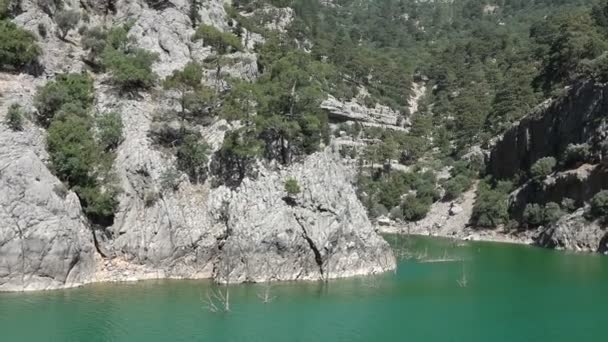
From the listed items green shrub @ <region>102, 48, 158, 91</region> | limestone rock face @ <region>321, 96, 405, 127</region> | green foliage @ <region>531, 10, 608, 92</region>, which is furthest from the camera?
limestone rock face @ <region>321, 96, 405, 127</region>

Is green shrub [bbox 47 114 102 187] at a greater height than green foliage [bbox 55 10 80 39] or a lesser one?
lesser

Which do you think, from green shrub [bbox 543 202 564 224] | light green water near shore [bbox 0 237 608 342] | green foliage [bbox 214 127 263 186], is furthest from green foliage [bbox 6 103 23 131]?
green shrub [bbox 543 202 564 224]

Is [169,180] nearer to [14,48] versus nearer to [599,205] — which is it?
[14,48]

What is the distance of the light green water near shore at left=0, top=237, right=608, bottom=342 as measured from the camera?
39812 mm

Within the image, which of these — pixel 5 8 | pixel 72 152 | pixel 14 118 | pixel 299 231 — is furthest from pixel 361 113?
pixel 14 118

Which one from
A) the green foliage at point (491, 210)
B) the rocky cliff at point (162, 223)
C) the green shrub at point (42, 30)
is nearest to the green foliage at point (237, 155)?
the rocky cliff at point (162, 223)

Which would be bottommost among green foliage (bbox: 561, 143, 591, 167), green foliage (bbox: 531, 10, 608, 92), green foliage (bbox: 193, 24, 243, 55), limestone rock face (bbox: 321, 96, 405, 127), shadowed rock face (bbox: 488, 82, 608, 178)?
green foliage (bbox: 561, 143, 591, 167)

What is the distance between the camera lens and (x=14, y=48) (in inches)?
2571

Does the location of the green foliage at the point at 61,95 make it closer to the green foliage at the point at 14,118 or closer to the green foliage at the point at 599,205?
the green foliage at the point at 14,118

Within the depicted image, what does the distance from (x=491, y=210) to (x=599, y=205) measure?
23830mm

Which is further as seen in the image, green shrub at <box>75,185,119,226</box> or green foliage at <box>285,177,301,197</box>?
green foliage at <box>285,177,301,197</box>

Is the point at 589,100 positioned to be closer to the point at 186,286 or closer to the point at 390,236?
the point at 390,236

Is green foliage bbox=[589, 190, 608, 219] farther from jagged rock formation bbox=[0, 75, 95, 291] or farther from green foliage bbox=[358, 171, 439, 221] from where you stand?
jagged rock formation bbox=[0, 75, 95, 291]

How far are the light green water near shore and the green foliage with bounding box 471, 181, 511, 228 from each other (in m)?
46.4
